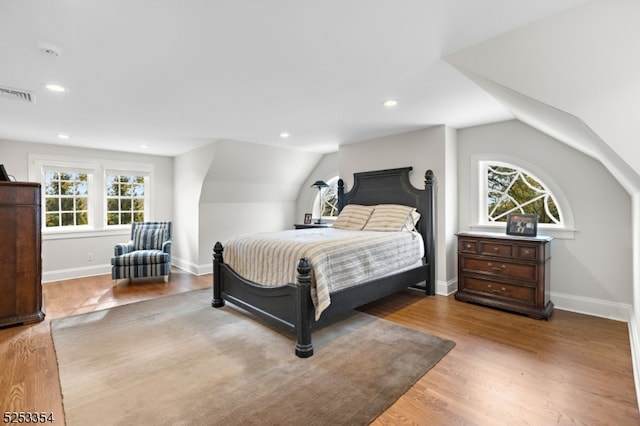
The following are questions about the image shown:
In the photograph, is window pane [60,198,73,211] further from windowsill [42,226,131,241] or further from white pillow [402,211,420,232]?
white pillow [402,211,420,232]

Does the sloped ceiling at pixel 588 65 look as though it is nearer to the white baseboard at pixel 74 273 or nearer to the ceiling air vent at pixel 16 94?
the ceiling air vent at pixel 16 94

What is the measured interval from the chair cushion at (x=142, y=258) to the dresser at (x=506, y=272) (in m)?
4.33

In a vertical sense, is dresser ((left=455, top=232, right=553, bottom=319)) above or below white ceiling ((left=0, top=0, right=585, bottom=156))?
below

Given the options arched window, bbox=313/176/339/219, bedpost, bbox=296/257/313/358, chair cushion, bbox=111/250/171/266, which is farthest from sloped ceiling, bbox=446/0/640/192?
chair cushion, bbox=111/250/171/266

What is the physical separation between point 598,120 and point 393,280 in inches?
91.1

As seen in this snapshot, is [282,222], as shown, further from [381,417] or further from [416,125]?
[381,417]

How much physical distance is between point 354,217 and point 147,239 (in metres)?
3.51

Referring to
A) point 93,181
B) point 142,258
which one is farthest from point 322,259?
point 93,181

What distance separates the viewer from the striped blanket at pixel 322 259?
2.67 meters

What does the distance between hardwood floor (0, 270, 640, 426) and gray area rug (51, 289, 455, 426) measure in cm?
11

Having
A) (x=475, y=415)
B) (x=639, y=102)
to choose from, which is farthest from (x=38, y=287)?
(x=639, y=102)

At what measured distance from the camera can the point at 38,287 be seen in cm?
317

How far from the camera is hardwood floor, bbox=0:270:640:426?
1.78 m

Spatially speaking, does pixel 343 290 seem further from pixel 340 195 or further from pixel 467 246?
pixel 340 195
